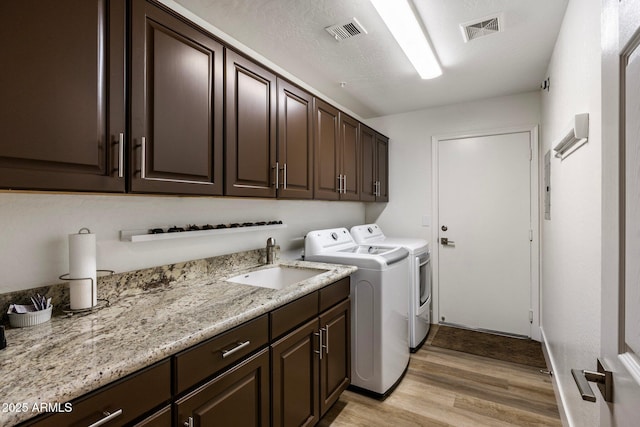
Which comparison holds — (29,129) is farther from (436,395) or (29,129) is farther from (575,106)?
(436,395)

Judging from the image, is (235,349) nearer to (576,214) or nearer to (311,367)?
(311,367)

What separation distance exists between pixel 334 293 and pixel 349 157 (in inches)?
53.2

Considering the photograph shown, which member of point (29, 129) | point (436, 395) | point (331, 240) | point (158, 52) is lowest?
point (436, 395)

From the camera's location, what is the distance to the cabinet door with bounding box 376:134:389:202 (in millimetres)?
3422

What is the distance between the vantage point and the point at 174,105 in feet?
4.28

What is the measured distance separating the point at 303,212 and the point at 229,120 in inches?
52.1

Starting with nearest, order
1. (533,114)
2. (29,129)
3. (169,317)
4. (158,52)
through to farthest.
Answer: (29,129) → (169,317) → (158,52) → (533,114)

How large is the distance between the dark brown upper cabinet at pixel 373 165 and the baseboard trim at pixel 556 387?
6.49 feet

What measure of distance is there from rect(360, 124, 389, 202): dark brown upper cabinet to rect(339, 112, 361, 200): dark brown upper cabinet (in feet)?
0.39

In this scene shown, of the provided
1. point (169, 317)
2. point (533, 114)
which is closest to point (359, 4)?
point (169, 317)

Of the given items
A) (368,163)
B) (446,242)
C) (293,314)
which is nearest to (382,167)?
(368,163)

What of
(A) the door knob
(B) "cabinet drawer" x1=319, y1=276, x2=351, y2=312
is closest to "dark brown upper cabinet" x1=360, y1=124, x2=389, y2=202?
(A) the door knob

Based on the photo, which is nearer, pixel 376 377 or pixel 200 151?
pixel 200 151

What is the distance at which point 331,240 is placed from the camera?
8.54ft
